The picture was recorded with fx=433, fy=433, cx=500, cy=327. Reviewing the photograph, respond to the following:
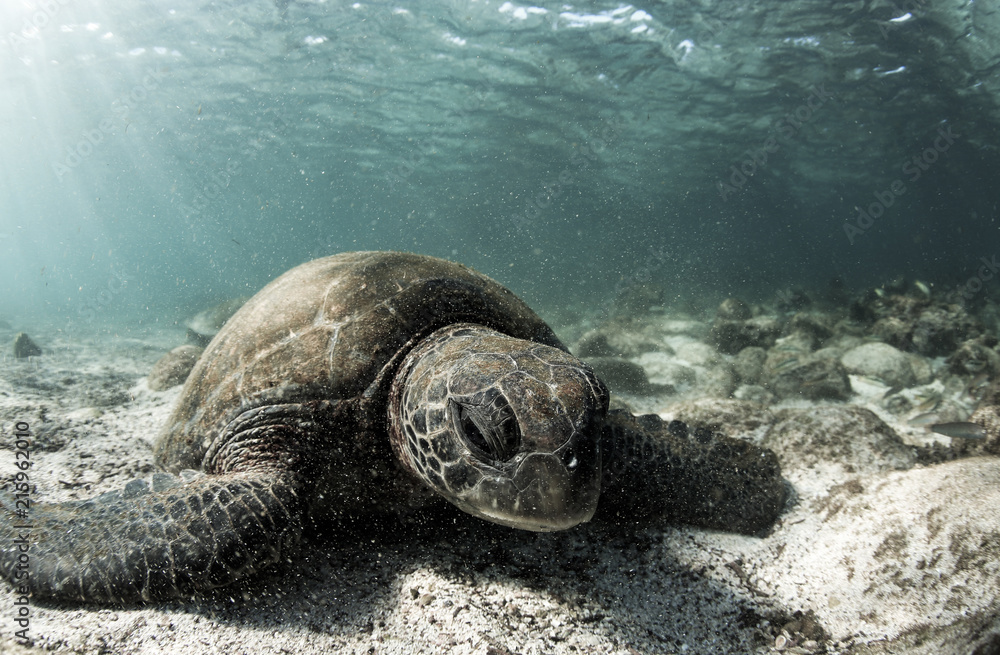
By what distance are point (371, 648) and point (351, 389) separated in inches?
47.6

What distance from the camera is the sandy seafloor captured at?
5.62ft

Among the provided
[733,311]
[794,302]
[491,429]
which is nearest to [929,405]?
[491,429]

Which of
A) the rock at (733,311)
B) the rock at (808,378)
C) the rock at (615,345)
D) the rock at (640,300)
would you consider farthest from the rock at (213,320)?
the rock at (733,311)

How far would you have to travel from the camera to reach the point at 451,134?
31.0m

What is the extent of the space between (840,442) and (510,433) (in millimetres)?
3057

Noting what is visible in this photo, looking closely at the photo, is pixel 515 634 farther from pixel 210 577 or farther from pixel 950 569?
pixel 950 569

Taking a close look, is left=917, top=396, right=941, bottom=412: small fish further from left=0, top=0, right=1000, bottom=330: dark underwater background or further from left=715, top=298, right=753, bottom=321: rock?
left=0, top=0, right=1000, bottom=330: dark underwater background

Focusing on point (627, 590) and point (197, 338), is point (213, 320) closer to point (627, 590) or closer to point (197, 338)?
point (197, 338)

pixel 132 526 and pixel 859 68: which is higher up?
pixel 859 68

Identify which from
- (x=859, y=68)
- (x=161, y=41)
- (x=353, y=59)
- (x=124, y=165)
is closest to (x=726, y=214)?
(x=859, y=68)

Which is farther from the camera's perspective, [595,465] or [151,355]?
[151,355]

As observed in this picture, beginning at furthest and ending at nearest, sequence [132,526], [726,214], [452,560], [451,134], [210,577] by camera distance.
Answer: [726,214]
[451,134]
[452,560]
[132,526]
[210,577]

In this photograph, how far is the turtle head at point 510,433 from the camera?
1.70 meters

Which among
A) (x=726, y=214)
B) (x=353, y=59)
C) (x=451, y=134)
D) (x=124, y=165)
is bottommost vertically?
(x=726, y=214)
